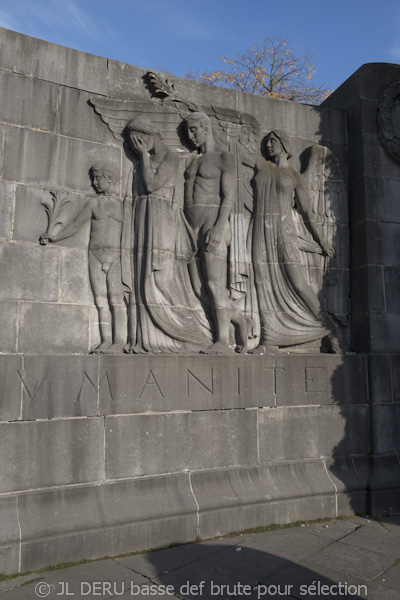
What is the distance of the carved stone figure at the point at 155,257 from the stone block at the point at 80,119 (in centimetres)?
37

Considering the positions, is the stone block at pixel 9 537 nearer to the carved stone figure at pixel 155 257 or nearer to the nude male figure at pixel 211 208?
the carved stone figure at pixel 155 257

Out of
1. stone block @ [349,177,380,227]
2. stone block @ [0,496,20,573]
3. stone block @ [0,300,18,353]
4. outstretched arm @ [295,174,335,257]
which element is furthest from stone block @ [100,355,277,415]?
stone block @ [349,177,380,227]

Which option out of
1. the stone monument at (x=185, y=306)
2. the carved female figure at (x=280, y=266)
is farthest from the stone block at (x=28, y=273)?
the carved female figure at (x=280, y=266)

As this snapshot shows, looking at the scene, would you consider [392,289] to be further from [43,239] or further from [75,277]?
[43,239]

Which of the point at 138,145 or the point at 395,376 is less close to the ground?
the point at 138,145

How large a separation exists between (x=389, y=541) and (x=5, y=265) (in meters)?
5.81

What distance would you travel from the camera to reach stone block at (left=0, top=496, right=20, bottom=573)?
522 centimetres

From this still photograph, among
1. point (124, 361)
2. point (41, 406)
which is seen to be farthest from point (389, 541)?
point (41, 406)

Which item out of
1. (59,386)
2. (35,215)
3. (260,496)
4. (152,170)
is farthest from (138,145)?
(260,496)

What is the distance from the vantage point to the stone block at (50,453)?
18.5 feet

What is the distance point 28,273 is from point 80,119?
236 centimetres

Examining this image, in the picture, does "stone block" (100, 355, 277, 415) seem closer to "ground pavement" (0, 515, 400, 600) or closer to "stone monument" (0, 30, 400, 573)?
"stone monument" (0, 30, 400, 573)

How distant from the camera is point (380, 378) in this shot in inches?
306

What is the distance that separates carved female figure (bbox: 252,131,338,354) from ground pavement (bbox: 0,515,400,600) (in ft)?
9.36
